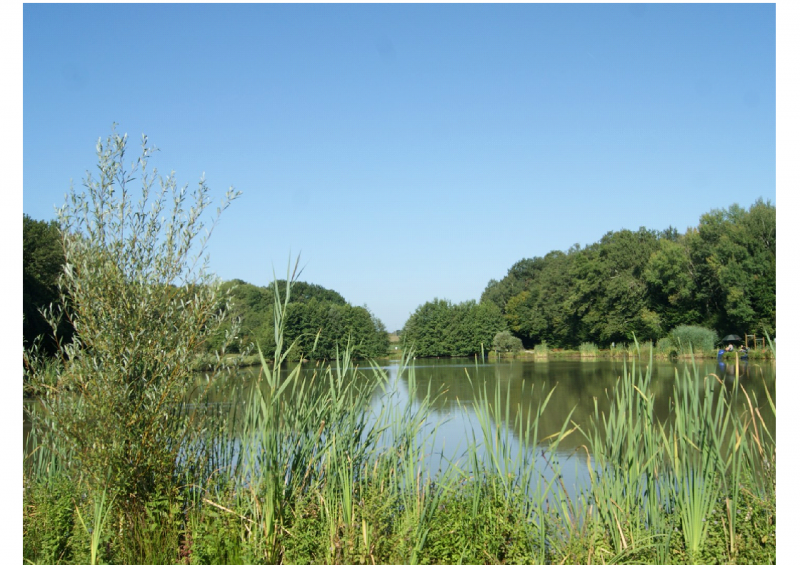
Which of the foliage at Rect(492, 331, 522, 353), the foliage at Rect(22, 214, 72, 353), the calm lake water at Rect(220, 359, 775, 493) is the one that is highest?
the foliage at Rect(22, 214, 72, 353)

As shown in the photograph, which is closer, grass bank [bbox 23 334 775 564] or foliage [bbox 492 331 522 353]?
grass bank [bbox 23 334 775 564]

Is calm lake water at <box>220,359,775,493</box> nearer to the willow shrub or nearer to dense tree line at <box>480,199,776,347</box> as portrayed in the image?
the willow shrub

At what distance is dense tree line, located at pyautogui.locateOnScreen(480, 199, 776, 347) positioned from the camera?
36.3m

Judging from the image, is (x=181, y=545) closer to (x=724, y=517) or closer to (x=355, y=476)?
(x=355, y=476)

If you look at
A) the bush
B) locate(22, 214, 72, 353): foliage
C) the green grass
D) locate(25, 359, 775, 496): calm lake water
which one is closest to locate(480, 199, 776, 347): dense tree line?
the bush

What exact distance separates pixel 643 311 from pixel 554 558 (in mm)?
44733

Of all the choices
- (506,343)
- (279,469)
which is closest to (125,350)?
(279,469)

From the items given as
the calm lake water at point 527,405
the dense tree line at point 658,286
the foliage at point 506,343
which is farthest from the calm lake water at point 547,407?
the foliage at point 506,343

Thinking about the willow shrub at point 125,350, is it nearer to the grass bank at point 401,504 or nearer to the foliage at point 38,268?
the grass bank at point 401,504

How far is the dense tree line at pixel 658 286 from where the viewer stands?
119 ft

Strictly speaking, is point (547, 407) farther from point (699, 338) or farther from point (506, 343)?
point (506, 343)

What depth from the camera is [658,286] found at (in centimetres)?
4528

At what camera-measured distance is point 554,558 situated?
370 centimetres
